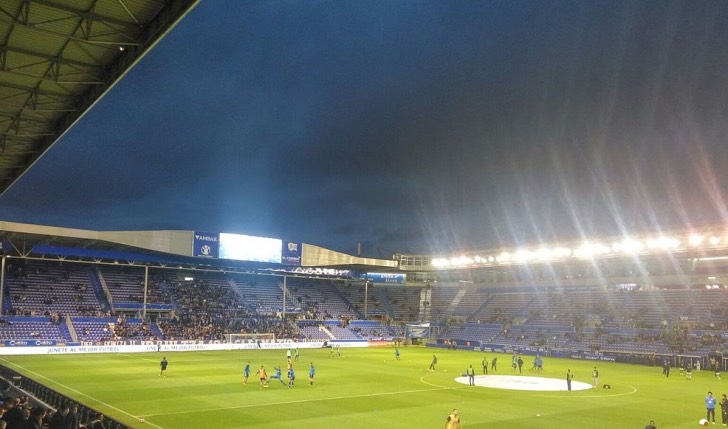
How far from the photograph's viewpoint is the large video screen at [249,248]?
78438 mm

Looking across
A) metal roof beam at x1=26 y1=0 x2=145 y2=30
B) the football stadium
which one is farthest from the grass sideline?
metal roof beam at x1=26 y1=0 x2=145 y2=30

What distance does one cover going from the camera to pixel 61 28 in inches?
652

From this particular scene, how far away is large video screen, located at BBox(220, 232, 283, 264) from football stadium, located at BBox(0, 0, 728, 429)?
26cm

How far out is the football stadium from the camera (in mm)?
21719

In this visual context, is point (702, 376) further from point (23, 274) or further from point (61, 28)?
point (23, 274)

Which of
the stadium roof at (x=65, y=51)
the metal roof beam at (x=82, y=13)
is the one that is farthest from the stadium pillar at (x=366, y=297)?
the metal roof beam at (x=82, y=13)

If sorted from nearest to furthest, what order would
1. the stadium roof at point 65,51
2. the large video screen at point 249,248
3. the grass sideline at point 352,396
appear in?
the stadium roof at point 65,51 < the grass sideline at point 352,396 < the large video screen at point 249,248

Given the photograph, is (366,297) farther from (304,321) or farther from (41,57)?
(41,57)

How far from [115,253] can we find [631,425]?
202 ft

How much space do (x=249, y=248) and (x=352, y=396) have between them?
46.2 m

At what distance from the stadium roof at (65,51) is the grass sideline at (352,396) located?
13.5 m

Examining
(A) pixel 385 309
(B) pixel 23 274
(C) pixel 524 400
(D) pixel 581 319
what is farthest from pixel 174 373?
(A) pixel 385 309

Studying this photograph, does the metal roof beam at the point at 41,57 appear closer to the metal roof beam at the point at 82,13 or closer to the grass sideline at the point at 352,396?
the metal roof beam at the point at 82,13

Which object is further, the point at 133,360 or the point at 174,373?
the point at 133,360
